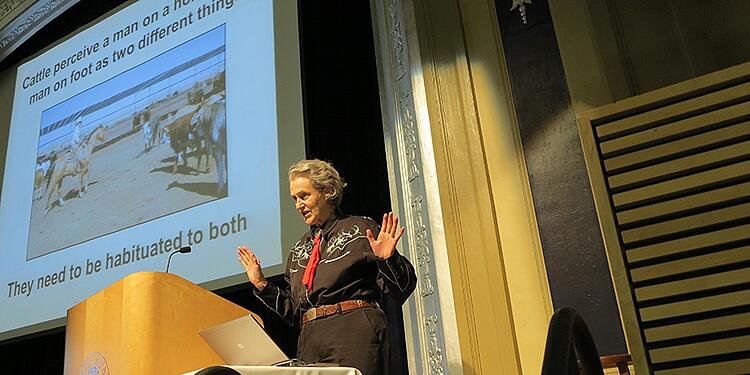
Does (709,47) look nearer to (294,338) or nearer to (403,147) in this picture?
(403,147)

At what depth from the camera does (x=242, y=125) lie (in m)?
3.59

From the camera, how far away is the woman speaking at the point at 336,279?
1889 mm

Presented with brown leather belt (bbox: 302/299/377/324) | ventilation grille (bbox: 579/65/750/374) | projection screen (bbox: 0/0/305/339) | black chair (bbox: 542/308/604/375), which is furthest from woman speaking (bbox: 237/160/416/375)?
projection screen (bbox: 0/0/305/339)

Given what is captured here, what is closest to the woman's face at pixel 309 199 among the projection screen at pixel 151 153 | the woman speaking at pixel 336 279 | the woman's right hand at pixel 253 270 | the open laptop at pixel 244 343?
the woman speaking at pixel 336 279

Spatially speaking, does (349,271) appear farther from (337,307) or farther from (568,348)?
(568,348)

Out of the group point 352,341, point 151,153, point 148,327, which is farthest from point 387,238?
point 151,153

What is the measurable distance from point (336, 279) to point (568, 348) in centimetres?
112

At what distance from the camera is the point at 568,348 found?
903mm

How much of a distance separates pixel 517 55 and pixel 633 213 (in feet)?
3.93

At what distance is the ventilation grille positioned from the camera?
1827 millimetres

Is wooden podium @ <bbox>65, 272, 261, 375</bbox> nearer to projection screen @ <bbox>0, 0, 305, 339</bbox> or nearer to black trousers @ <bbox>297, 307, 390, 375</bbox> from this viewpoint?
black trousers @ <bbox>297, 307, 390, 375</bbox>

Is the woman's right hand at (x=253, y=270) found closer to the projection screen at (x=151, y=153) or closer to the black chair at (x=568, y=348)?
the projection screen at (x=151, y=153)

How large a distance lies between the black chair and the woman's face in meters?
1.13

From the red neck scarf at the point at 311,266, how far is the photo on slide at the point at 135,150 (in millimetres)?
A: 1503
